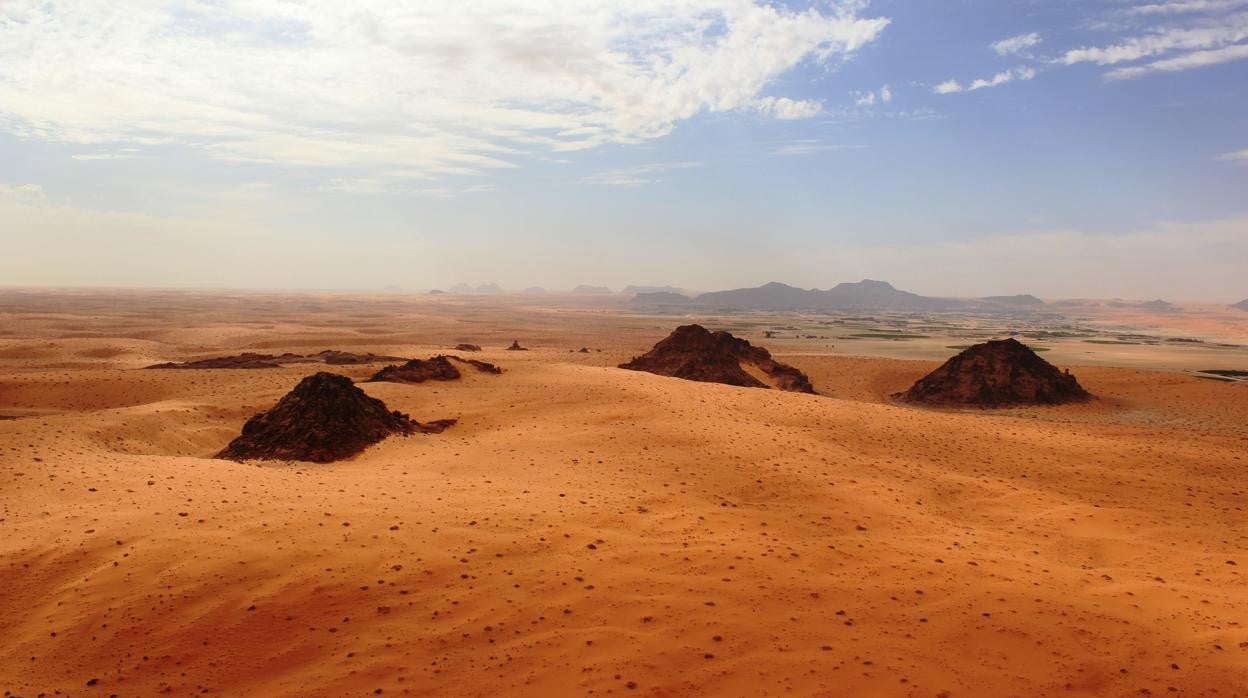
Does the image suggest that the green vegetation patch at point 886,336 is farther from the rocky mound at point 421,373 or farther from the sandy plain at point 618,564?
the rocky mound at point 421,373

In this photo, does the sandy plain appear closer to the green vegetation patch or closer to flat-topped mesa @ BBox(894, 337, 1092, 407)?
flat-topped mesa @ BBox(894, 337, 1092, 407)

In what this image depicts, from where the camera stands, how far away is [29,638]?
7.00 m

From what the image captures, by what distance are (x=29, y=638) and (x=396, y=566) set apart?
11.7 feet

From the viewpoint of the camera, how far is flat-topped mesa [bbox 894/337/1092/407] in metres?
32.8

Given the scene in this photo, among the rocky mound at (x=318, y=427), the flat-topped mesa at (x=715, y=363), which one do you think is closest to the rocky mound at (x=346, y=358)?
the flat-topped mesa at (x=715, y=363)

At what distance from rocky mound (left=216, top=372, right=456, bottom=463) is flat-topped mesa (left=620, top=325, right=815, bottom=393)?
18.2m

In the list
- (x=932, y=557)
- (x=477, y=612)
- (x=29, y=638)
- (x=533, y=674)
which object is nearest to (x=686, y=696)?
(x=533, y=674)

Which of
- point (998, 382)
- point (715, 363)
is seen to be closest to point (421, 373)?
point (715, 363)

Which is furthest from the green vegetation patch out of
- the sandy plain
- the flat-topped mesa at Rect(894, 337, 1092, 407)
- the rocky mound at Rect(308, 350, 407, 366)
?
the sandy plain

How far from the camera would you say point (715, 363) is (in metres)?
34.5

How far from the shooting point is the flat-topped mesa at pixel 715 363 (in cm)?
3359

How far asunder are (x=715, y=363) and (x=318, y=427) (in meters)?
22.0

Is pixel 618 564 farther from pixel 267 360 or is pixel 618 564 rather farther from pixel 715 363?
pixel 267 360

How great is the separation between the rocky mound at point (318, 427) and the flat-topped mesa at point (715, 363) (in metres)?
18.2
